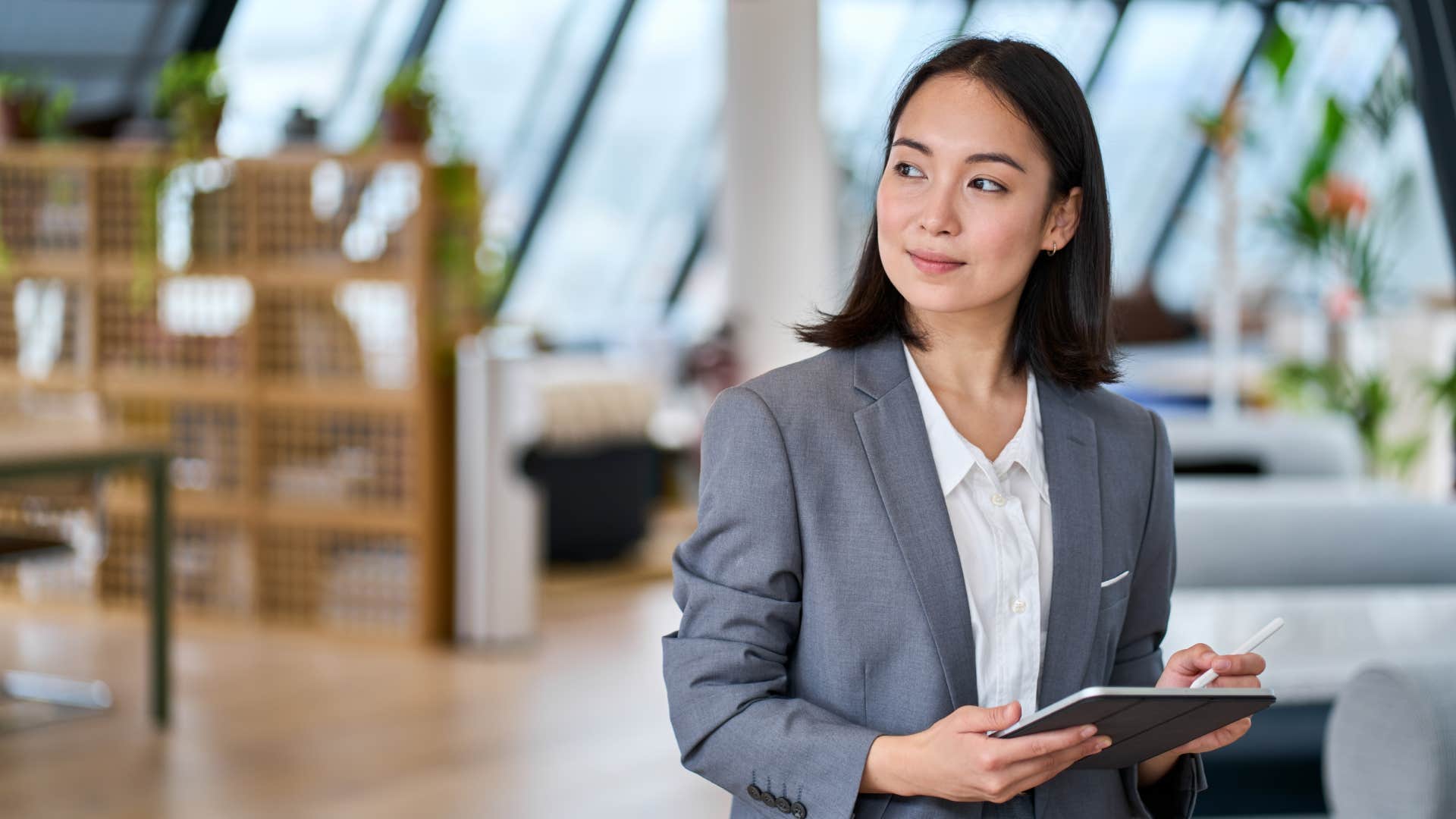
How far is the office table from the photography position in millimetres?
4113

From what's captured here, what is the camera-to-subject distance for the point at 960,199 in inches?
53.0

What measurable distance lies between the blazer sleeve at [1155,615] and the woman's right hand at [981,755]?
263 mm

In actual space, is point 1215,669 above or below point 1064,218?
below

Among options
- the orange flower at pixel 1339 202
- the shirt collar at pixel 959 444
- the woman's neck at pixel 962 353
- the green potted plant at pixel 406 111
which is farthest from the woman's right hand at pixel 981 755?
the orange flower at pixel 1339 202

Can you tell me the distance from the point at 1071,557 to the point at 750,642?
0.30 metres

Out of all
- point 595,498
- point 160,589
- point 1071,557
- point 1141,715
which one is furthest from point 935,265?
point 595,498

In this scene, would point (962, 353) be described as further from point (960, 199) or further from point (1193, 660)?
point (1193, 660)

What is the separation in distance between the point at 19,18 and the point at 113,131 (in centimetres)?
163

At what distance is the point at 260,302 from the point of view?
5.67m

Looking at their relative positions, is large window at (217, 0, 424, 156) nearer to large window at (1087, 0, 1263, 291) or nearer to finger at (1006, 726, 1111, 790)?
large window at (1087, 0, 1263, 291)

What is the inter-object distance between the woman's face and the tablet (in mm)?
373

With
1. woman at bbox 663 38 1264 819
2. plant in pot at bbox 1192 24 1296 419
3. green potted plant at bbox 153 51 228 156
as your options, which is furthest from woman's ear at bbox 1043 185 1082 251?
plant in pot at bbox 1192 24 1296 419

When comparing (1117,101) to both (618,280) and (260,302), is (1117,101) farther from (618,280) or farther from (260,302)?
(260,302)

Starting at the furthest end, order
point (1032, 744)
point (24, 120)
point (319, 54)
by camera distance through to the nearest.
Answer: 1. point (319, 54)
2. point (24, 120)
3. point (1032, 744)
